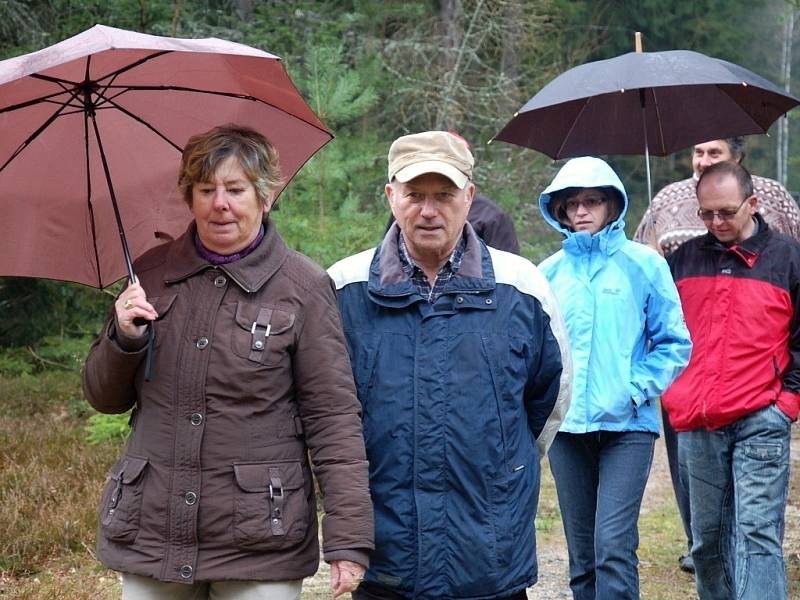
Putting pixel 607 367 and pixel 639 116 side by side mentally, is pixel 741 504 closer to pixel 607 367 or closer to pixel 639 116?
pixel 607 367

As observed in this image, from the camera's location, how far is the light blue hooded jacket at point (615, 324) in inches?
206

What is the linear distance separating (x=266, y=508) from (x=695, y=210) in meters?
3.76

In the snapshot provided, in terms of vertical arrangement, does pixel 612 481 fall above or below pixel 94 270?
below

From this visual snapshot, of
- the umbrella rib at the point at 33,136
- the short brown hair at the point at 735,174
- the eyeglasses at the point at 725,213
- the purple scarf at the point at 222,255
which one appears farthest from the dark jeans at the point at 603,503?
the umbrella rib at the point at 33,136

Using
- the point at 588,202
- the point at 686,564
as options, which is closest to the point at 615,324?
the point at 588,202

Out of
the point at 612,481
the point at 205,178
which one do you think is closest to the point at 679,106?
the point at 612,481

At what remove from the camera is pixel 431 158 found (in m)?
3.88

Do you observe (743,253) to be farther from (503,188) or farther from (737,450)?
(503,188)

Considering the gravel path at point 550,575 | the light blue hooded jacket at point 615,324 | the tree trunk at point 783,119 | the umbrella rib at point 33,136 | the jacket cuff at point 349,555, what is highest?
the tree trunk at point 783,119

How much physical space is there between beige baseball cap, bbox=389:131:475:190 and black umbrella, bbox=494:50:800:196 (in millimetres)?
2025

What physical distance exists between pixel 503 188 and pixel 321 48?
6.51m

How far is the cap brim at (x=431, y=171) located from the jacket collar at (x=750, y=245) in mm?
2130

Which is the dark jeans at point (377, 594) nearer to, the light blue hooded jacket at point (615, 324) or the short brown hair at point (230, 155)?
the short brown hair at point (230, 155)

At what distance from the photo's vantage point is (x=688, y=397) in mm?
5590
